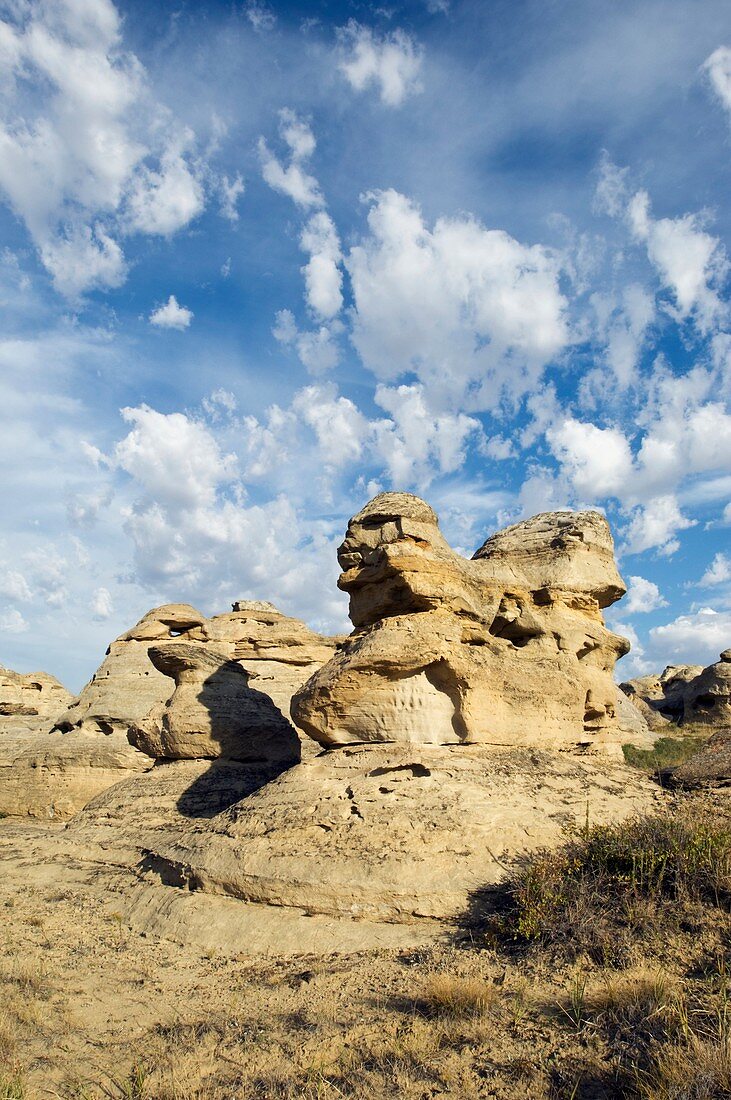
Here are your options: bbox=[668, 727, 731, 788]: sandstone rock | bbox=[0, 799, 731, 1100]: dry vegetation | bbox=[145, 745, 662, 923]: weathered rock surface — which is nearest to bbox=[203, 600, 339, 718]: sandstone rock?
bbox=[145, 745, 662, 923]: weathered rock surface

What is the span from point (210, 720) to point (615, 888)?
1026 centimetres

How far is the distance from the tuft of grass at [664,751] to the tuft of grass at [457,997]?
13.4m

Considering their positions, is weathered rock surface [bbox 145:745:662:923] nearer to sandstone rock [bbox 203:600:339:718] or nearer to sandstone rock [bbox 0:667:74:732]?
sandstone rock [bbox 203:600:339:718]

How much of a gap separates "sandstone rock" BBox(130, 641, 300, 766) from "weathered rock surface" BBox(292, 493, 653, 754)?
4667 mm

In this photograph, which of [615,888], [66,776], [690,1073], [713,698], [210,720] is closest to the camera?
[690,1073]

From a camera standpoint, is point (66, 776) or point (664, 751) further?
point (664, 751)

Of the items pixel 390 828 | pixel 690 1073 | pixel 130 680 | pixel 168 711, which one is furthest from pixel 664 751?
pixel 690 1073

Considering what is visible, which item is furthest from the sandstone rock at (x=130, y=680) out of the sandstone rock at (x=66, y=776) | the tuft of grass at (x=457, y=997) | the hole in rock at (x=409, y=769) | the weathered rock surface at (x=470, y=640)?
the tuft of grass at (x=457, y=997)

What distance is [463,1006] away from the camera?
5.10 metres

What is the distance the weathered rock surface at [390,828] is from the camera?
7.50m

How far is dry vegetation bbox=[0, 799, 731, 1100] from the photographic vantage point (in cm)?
432

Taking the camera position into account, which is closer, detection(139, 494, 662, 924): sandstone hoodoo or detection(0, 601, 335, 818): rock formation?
detection(139, 494, 662, 924): sandstone hoodoo

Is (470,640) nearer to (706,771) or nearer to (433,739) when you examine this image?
(433,739)

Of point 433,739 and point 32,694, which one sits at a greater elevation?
point 32,694
